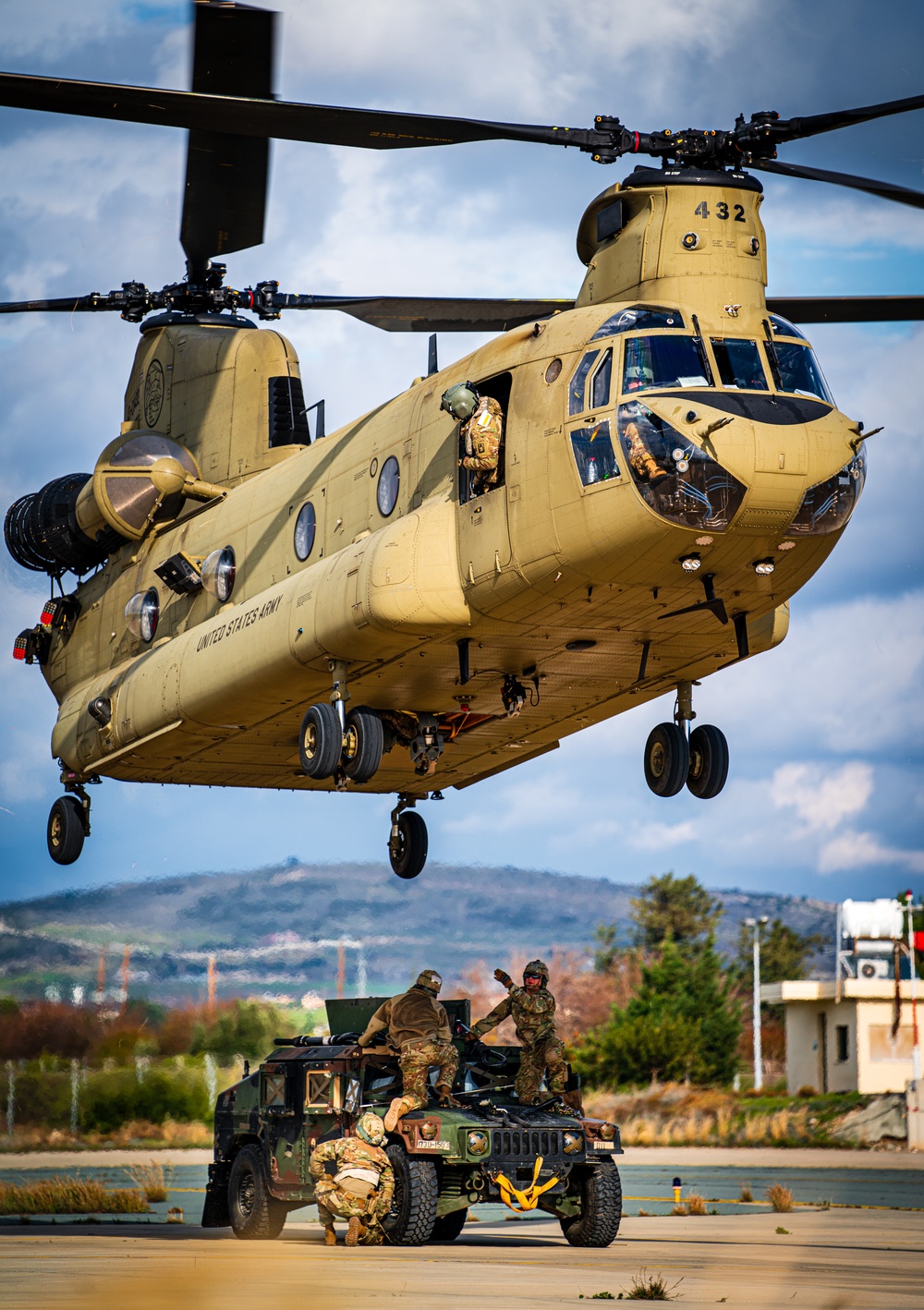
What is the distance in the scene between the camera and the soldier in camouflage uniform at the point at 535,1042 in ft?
50.1

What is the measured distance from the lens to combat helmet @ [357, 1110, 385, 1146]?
1374cm

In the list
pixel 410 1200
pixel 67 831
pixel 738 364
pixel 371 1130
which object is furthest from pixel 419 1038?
pixel 67 831

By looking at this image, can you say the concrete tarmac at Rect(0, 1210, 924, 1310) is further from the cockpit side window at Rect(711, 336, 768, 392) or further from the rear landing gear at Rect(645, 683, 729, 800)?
the cockpit side window at Rect(711, 336, 768, 392)

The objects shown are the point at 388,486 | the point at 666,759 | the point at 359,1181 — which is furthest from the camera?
the point at 666,759

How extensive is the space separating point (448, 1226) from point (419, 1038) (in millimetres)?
1974

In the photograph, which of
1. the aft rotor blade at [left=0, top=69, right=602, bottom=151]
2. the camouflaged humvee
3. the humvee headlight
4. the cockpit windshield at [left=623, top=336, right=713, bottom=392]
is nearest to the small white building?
the camouflaged humvee

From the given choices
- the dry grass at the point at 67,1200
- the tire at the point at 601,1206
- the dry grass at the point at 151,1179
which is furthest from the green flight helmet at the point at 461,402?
the dry grass at the point at 151,1179

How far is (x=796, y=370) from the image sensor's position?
14.9 metres

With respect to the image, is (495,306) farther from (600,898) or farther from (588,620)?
(600,898)

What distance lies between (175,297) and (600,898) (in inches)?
409

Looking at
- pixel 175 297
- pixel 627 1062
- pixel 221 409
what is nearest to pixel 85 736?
pixel 221 409

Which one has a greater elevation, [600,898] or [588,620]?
[588,620]

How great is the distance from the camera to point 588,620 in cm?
1587

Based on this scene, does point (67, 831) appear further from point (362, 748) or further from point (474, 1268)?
point (474, 1268)
